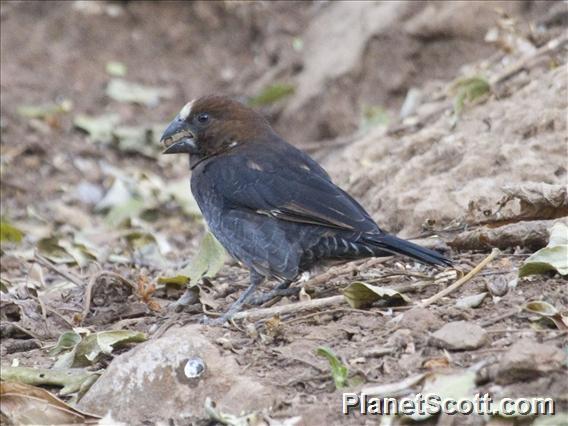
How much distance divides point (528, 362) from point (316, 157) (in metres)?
4.82

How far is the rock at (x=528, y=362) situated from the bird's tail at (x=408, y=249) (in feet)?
3.38

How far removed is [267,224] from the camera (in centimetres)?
507

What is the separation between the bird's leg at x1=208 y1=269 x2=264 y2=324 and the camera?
15.1ft

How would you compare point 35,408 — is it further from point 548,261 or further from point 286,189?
point 548,261

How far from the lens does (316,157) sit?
26.7 ft

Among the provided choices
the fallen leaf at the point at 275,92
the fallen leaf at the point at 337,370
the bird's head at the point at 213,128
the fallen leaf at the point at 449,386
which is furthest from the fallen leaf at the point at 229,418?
the fallen leaf at the point at 275,92

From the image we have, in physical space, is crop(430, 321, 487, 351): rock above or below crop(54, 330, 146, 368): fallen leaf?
below

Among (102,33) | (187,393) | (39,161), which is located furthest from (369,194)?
(102,33)

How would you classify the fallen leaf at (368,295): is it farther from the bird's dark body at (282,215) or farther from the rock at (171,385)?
the rock at (171,385)

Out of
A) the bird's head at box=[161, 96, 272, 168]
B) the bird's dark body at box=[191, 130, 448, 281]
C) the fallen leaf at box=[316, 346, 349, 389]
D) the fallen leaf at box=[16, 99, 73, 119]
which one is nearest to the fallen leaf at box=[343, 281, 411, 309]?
the bird's dark body at box=[191, 130, 448, 281]

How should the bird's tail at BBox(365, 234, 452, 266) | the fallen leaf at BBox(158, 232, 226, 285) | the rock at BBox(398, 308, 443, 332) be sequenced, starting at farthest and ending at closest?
the fallen leaf at BBox(158, 232, 226, 285) < the bird's tail at BBox(365, 234, 452, 266) < the rock at BBox(398, 308, 443, 332)

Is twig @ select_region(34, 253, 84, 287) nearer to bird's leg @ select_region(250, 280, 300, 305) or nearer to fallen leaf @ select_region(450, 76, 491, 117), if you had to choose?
bird's leg @ select_region(250, 280, 300, 305)

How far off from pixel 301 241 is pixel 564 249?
3.96ft

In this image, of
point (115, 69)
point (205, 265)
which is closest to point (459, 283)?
point (205, 265)
